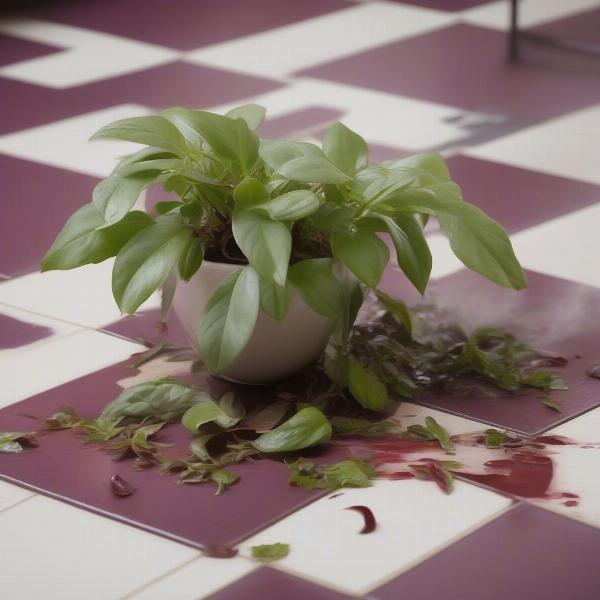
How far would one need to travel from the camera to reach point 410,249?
1858 millimetres

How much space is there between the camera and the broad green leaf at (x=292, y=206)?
5.73 ft

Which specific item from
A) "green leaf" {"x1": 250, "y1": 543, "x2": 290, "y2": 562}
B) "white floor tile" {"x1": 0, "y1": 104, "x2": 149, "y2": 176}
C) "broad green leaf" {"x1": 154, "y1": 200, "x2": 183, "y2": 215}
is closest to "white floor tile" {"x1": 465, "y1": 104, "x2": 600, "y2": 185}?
"white floor tile" {"x1": 0, "y1": 104, "x2": 149, "y2": 176}

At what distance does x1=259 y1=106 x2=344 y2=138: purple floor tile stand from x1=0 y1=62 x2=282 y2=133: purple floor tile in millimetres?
187

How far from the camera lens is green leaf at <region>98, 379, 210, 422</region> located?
185 cm

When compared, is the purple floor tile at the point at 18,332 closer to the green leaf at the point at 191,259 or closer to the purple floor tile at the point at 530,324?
the green leaf at the point at 191,259

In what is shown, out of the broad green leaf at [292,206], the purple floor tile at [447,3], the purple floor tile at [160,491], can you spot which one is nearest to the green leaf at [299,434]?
the purple floor tile at [160,491]

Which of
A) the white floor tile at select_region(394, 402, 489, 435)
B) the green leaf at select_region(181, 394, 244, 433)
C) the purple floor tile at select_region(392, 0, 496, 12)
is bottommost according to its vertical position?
the white floor tile at select_region(394, 402, 489, 435)

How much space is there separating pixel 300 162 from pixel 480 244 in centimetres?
25

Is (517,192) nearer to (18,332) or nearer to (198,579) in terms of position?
(18,332)

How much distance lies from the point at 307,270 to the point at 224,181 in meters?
0.17

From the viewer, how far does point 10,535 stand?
63.2 inches

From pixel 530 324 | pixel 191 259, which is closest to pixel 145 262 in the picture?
pixel 191 259

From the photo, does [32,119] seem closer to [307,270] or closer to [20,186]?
[20,186]

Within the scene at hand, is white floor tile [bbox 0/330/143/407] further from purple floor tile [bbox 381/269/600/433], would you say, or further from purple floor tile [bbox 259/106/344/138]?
purple floor tile [bbox 259/106/344/138]
